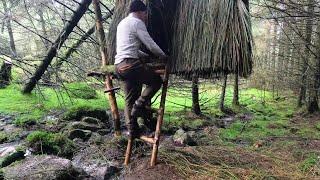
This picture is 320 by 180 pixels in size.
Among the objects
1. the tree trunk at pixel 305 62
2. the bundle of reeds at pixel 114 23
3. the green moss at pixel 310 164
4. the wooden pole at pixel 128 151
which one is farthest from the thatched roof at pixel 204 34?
the tree trunk at pixel 305 62

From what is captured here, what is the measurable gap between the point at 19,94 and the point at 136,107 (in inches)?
309

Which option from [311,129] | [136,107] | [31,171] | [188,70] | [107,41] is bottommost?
[311,129]

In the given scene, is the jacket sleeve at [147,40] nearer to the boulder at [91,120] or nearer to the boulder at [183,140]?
the boulder at [183,140]

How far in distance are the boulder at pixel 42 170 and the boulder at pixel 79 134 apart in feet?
7.65

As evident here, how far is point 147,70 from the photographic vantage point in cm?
618

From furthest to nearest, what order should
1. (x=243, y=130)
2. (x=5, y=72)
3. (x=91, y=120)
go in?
(x=5, y=72) < (x=243, y=130) < (x=91, y=120)

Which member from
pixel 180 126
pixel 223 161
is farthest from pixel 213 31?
pixel 180 126

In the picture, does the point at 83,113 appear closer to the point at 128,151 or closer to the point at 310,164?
the point at 128,151

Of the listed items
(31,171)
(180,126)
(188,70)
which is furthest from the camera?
(180,126)

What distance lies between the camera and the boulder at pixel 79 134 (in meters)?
8.66

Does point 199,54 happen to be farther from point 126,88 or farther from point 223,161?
point 223,161

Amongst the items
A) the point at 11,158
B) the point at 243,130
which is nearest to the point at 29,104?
the point at 11,158

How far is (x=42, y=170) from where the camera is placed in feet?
18.7

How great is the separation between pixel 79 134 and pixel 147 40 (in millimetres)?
3750
